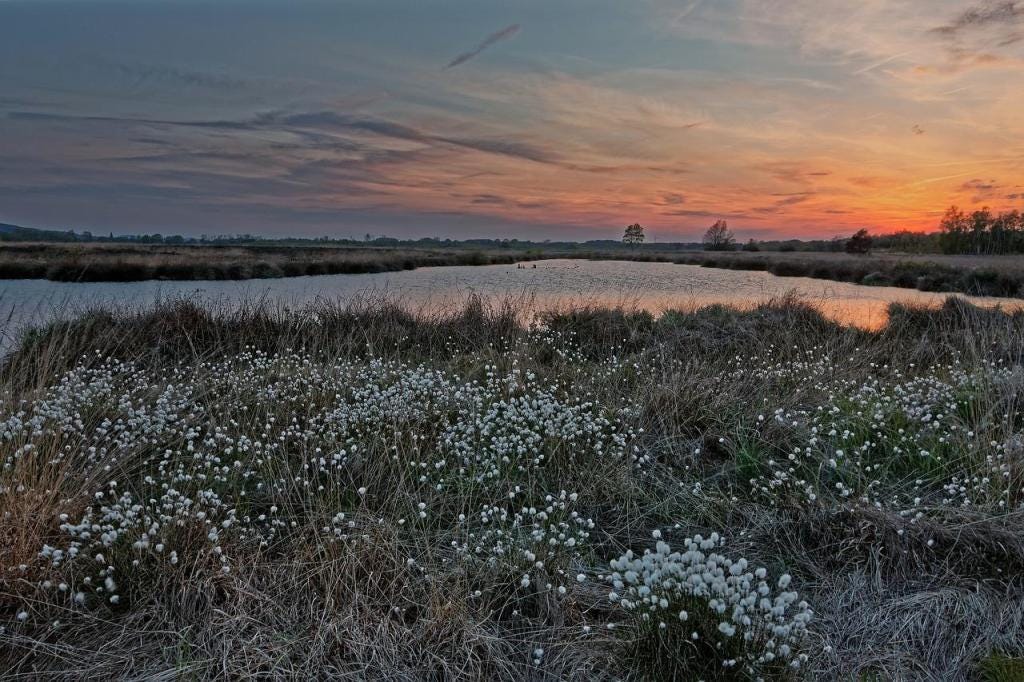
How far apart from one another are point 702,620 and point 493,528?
2.02m

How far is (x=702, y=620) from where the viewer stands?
111 inches

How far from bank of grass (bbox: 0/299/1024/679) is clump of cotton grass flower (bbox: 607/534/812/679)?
0.02 m

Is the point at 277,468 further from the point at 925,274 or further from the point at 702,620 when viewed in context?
the point at 925,274

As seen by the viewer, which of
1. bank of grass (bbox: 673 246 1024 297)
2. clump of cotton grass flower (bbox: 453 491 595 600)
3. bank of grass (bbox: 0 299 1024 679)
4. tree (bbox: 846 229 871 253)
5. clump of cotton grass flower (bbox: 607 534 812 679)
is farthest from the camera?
tree (bbox: 846 229 871 253)

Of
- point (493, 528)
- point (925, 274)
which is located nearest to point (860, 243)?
point (925, 274)

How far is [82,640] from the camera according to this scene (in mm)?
3348

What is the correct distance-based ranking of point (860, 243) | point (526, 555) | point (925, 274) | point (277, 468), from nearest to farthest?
1. point (526, 555)
2. point (277, 468)
3. point (925, 274)
4. point (860, 243)

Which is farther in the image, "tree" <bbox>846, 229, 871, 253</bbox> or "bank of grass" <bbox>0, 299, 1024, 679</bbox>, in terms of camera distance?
"tree" <bbox>846, 229, 871, 253</bbox>

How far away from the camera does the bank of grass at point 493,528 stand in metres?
3.26

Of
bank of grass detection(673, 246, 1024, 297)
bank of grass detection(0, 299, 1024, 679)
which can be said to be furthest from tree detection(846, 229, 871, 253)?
bank of grass detection(0, 299, 1024, 679)

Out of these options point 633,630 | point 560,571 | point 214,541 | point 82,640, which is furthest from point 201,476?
point 633,630

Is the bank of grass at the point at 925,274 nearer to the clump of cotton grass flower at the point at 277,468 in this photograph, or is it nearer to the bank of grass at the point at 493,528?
the bank of grass at the point at 493,528

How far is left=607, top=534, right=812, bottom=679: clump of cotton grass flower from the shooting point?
8.68 feet

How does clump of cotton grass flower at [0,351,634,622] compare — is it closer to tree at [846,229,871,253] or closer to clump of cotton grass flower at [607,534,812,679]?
clump of cotton grass flower at [607,534,812,679]
